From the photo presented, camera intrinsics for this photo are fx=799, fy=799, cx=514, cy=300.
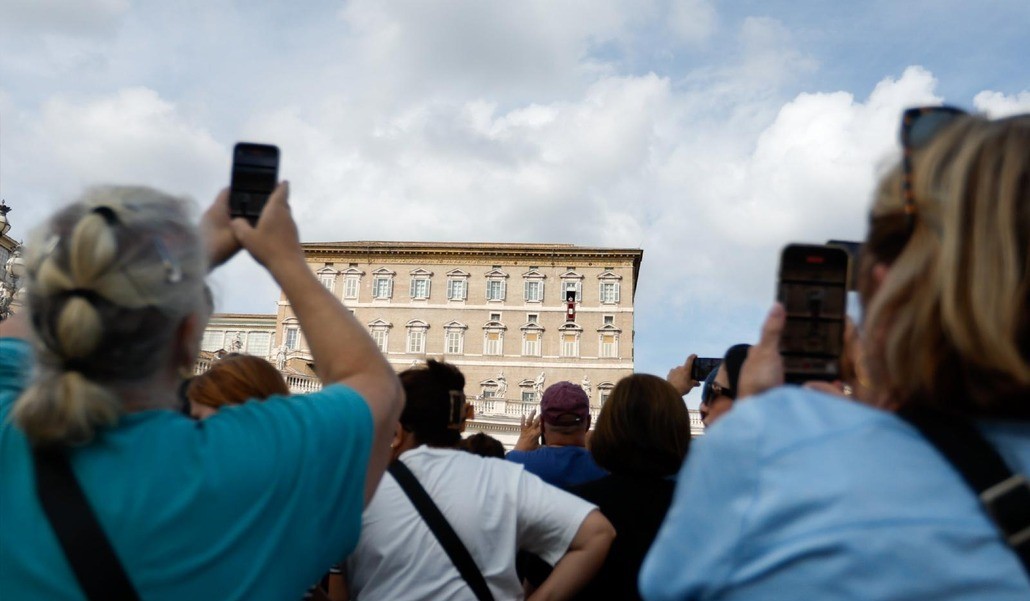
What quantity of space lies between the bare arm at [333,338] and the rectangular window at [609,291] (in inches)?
1763

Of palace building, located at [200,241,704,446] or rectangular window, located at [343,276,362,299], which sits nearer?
palace building, located at [200,241,704,446]

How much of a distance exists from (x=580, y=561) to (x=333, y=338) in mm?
1582

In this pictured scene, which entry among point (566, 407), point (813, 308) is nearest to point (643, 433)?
point (566, 407)

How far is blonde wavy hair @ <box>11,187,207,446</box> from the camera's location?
1386 millimetres

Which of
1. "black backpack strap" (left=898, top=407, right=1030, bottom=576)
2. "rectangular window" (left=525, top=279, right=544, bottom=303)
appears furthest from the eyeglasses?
Result: "rectangular window" (left=525, top=279, right=544, bottom=303)

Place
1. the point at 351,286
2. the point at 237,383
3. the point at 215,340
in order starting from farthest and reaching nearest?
the point at 215,340 → the point at 351,286 → the point at 237,383

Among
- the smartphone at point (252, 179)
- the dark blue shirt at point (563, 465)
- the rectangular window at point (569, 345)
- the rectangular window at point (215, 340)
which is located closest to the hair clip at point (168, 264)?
the smartphone at point (252, 179)

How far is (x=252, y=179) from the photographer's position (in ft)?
6.17

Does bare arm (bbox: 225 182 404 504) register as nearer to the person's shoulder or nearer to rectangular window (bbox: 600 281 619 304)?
the person's shoulder

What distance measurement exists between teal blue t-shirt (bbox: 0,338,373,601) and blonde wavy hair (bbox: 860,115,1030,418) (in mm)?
1023

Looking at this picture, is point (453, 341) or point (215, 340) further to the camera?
point (215, 340)

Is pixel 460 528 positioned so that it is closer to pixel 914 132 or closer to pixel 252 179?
pixel 252 179

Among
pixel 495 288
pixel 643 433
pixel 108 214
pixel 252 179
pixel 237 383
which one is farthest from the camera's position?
pixel 495 288

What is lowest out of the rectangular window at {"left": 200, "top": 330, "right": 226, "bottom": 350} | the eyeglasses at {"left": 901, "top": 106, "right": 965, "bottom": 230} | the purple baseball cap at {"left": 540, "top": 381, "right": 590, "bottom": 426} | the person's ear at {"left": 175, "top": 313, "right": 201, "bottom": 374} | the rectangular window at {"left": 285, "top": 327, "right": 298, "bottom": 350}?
the rectangular window at {"left": 200, "top": 330, "right": 226, "bottom": 350}
